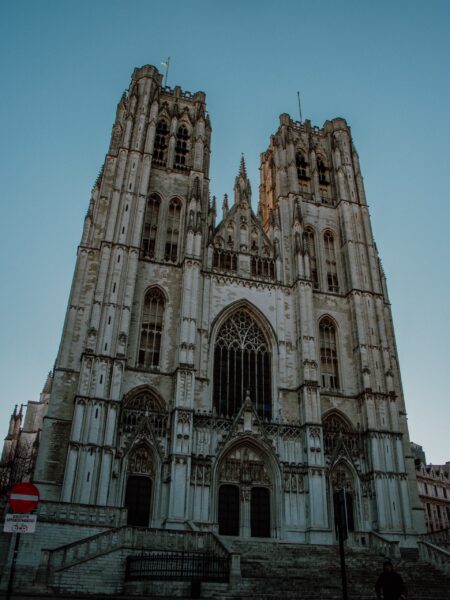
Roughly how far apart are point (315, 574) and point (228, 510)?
762 centimetres

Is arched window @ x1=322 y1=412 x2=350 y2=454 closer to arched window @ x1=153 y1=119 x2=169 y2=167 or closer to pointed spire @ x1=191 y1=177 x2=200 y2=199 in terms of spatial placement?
pointed spire @ x1=191 y1=177 x2=200 y2=199

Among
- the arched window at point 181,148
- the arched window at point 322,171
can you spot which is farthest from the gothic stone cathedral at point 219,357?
the arched window at point 322,171

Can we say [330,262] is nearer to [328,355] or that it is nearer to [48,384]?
[328,355]

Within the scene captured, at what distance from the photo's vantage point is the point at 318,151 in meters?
39.3

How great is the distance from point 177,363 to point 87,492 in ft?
23.8

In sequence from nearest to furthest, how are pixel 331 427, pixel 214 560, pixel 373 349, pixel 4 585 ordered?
pixel 4 585
pixel 214 560
pixel 331 427
pixel 373 349

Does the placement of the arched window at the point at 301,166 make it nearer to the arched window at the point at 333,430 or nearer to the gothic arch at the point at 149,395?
the arched window at the point at 333,430

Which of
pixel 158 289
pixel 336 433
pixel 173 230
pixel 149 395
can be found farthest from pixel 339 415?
pixel 173 230

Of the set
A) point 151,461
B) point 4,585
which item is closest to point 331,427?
point 151,461

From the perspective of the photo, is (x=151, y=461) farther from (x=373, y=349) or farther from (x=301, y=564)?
(x=373, y=349)

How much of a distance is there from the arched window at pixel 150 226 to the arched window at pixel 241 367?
6160mm

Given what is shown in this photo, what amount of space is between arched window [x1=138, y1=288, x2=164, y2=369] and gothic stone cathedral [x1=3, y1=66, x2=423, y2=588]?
8 cm

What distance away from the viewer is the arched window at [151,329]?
88.4 feet

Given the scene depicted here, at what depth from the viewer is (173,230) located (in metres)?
31.7
